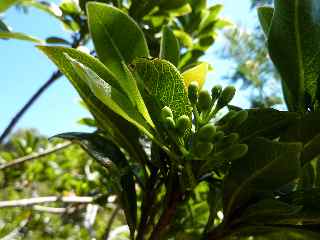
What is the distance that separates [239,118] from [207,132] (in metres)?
0.12

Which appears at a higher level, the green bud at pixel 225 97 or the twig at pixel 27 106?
the green bud at pixel 225 97

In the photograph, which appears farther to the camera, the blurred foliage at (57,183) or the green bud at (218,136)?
the blurred foliage at (57,183)

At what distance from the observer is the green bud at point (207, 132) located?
883 millimetres

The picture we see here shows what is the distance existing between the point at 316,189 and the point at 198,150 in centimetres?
30

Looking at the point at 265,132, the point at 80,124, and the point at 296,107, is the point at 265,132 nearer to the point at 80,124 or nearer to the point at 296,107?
the point at 296,107

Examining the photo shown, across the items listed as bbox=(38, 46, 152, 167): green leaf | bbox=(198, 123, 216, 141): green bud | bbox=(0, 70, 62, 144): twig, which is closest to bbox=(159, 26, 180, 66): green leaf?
bbox=(38, 46, 152, 167): green leaf

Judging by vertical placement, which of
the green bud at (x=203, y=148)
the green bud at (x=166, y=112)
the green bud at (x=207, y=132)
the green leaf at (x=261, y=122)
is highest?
the green bud at (x=166, y=112)

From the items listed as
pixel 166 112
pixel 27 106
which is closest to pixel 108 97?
pixel 166 112

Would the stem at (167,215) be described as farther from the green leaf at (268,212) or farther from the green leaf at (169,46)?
the green leaf at (169,46)

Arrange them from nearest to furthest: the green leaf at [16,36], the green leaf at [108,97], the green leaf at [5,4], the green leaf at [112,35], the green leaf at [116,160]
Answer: the green leaf at [108,97]
the green leaf at [112,35]
the green leaf at [116,160]
the green leaf at [16,36]
the green leaf at [5,4]

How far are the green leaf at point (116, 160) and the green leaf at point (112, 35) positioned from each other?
23 cm

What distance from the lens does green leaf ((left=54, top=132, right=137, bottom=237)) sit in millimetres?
1187

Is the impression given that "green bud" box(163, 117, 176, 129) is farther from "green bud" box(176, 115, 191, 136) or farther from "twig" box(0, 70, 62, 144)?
"twig" box(0, 70, 62, 144)

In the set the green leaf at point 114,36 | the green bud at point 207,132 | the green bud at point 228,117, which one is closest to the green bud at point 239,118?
the green bud at point 228,117
